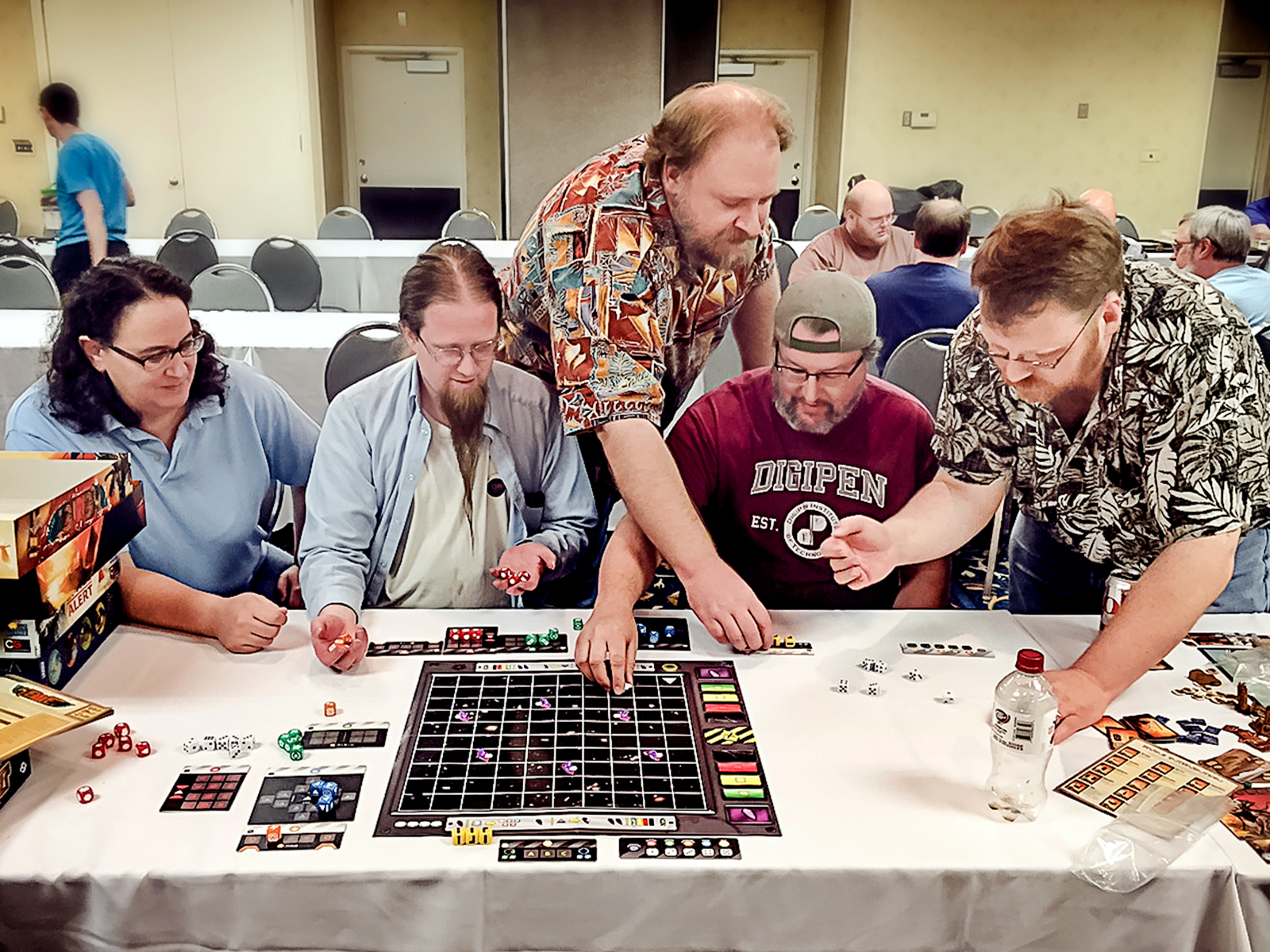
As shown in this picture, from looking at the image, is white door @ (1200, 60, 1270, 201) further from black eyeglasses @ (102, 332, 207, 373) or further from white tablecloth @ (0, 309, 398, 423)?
black eyeglasses @ (102, 332, 207, 373)

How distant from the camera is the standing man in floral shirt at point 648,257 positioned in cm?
184

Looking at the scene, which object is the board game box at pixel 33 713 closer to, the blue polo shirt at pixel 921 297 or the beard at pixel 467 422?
the beard at pixel 467 422

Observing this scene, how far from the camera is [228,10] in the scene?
4.01 meters

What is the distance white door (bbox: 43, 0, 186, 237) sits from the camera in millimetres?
3043

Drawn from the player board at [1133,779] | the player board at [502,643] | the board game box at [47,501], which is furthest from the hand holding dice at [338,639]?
the player board at [1133,779]

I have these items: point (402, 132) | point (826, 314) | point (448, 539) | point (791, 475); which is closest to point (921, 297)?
point (826, 314)

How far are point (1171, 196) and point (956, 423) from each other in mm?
8106

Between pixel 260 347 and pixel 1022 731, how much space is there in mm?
2635

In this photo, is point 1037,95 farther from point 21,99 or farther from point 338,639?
point 338,639

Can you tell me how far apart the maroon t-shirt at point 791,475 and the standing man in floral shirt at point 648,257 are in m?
0.16

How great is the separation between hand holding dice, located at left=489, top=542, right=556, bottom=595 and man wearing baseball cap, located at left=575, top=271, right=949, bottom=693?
317 millimetres

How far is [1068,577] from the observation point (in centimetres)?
202

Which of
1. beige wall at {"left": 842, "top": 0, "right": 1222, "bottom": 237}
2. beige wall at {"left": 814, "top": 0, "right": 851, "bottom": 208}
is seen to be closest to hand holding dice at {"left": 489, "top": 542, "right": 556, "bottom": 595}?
beige wall at {"left": 814, "top": 0, "right": 851, "bottom": 208}

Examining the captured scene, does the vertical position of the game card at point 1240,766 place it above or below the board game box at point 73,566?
below
